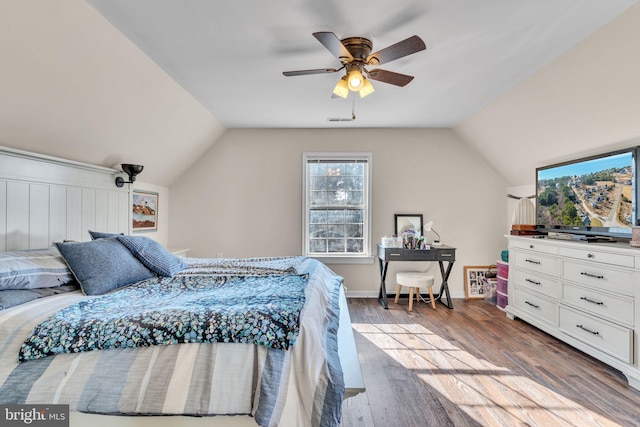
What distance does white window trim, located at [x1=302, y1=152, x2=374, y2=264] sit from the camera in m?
4.26

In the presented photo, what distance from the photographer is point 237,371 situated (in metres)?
1.23

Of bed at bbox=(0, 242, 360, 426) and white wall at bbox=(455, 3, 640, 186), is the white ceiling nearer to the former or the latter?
white wall at bbox=(455, 3, 640, 186)

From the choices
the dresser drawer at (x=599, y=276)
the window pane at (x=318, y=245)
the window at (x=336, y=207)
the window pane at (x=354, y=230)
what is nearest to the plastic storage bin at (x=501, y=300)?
the dresser drawer at (x=599, y=276)

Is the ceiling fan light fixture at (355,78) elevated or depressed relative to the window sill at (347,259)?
elevated

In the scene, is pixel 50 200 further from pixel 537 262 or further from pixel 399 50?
pixel 537 262

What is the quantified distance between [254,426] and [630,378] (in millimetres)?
2613

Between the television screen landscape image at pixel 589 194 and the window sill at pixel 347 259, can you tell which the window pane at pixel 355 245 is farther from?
the television screen landscape image at pixel 589 194

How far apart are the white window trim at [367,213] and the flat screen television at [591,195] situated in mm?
1980

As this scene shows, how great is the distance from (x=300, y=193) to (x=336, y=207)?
0.56 meters

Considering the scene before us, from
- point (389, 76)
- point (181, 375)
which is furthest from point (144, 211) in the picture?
point (389, 76)

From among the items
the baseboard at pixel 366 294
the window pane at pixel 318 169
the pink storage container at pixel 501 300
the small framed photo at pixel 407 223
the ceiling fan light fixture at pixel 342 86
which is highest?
the ceiling fan light fixture at pixel 342 86

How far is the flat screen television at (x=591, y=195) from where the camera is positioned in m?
2.39

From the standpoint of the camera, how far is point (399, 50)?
1.82 meters

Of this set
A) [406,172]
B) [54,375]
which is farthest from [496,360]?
[54,375]
